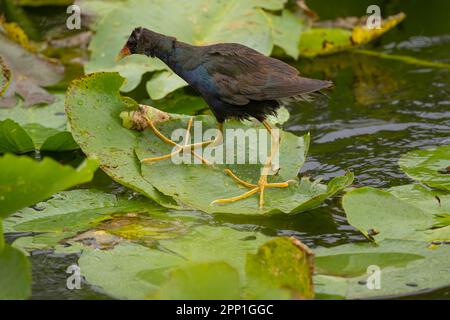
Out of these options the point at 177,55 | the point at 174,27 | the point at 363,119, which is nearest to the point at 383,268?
the point at 177,55

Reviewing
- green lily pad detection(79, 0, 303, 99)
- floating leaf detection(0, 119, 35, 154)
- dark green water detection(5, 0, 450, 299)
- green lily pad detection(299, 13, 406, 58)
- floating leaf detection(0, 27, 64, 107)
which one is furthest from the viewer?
green lily pad detection(299, 13, 406, 58)

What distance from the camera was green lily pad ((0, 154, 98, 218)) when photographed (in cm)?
238

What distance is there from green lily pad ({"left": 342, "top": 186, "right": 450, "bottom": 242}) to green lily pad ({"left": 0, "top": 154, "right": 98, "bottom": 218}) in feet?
2.95

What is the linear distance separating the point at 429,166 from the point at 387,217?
574mm

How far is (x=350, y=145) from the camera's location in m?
3.94

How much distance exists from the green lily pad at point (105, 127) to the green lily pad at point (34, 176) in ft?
2.19

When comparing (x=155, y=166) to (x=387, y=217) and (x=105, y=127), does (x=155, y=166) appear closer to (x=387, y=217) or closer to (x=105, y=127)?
(x=105, y=127)

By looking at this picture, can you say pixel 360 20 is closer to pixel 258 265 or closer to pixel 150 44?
pixel 150 44

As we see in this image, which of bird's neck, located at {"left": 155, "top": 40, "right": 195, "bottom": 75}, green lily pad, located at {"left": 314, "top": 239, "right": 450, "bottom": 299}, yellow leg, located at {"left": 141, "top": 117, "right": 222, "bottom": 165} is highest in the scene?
bird's neck, located at {"left": 155, "top": 40, "right": 195, "bottom": 75}

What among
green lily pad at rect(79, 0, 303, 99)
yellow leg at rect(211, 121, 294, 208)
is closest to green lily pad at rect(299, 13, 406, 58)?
green lily pad at rect(79, 0, 303, 99)

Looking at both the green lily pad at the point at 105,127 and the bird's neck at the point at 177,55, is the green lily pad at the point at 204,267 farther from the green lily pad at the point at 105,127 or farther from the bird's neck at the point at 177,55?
the bird's neck at the point at 177,55

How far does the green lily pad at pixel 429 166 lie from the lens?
321 centimetres

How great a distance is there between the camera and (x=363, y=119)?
4.30 metres

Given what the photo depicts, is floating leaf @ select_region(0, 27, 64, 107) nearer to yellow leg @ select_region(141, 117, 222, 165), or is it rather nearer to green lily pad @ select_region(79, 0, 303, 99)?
green lily pad @ select_region(79, 0, 303, 99)
